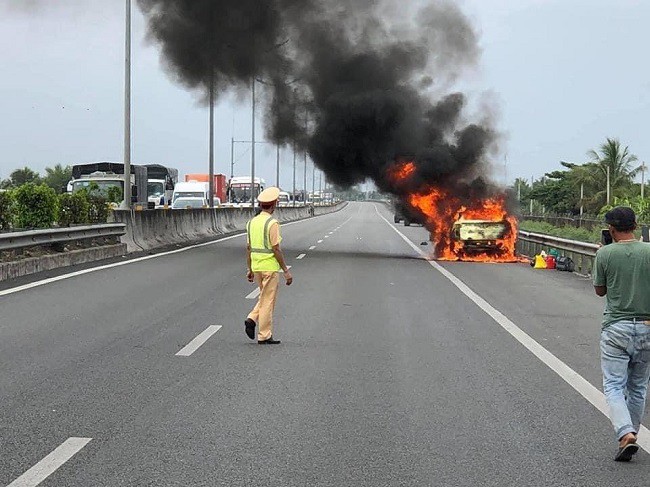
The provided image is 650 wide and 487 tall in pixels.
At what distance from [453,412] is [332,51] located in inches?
930

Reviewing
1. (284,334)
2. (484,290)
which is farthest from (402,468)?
(484,290)

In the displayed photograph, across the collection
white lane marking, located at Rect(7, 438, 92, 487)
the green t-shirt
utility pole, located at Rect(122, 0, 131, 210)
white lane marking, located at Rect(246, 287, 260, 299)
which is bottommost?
white lane marking, located at Rect(246, 287, 260, 299)

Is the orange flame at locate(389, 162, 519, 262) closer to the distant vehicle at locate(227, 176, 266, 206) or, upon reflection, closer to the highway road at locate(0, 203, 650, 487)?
the highway road at locate(0, 203, 650, 487)

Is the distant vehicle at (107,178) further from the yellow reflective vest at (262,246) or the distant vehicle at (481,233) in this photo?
the yellow reflective vest at (262,246)

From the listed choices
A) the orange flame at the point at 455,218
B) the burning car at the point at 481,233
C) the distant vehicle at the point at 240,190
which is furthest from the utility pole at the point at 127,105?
the distant vehicle at the point at 240,190

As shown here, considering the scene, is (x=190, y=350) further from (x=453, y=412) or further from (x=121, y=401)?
(x=453, y=412)

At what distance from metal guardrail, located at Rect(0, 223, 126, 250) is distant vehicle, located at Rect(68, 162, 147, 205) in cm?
1447

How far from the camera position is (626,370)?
5.65 metres

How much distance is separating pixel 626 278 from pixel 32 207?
661 inches

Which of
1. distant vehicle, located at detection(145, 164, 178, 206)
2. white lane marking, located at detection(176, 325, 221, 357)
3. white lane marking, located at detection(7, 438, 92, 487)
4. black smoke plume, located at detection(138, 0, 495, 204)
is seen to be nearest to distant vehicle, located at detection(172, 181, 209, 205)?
distant vehicle, located at detection(145, 164, 178, 206)

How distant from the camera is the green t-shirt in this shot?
5562mm

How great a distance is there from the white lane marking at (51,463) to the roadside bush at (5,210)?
13.6m

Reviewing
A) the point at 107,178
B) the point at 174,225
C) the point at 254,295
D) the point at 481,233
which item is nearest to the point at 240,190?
the point at 107,178

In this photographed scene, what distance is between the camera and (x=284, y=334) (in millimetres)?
10484
